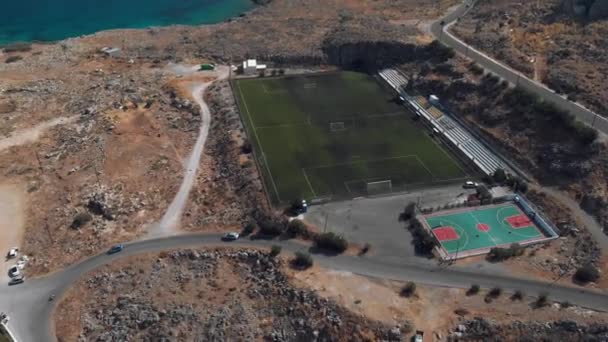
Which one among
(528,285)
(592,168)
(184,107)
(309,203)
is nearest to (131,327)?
(309,203)

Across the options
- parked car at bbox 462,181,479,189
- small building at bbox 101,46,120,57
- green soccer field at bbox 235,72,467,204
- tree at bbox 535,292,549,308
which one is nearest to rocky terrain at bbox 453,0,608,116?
green soccer field at bbox 235,72,467,204

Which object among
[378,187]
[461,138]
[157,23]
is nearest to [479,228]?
[378,187]

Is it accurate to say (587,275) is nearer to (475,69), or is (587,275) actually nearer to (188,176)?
(475,69)

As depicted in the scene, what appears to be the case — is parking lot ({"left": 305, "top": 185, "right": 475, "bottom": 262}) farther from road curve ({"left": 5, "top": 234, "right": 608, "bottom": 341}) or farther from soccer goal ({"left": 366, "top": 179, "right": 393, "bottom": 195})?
road curve ({"left": 5, "top": 234, "right": 608, "bottom": 341})

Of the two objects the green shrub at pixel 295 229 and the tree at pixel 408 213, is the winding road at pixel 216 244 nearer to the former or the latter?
the green shrub at pixel 295 229

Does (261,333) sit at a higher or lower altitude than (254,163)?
lower

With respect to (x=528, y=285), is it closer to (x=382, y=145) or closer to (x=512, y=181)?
(x=512, y=181)
